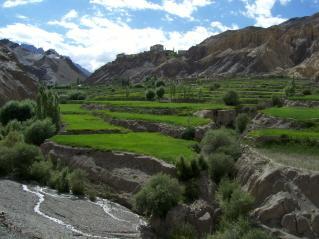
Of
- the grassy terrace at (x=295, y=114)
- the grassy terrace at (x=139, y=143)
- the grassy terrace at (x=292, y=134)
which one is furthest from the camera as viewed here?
the grassy terrace at (x=295, y=114)

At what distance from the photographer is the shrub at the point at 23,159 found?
48.8 meters

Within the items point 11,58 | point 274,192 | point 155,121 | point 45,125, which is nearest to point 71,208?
point 274,192

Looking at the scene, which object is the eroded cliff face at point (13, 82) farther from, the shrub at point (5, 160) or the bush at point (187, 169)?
the bush at point (187, 169)

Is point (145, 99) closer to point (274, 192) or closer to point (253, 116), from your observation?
point (253, 116)

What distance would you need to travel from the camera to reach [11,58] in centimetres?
12469

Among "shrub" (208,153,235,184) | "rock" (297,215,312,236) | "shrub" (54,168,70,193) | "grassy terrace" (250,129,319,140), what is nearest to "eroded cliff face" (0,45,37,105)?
"shrub" (54,168,70,193)

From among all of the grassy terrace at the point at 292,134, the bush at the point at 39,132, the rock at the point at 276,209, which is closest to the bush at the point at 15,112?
the bush at the point at 39,132

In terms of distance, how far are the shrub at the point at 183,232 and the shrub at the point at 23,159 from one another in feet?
63.7

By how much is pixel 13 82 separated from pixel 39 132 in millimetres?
50040

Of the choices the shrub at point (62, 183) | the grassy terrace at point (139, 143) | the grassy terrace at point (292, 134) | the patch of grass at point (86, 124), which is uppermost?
the grassy terrace at point (292, 134)

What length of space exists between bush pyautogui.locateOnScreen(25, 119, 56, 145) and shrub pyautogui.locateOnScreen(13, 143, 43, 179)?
1044cm

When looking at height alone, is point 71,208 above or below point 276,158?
below

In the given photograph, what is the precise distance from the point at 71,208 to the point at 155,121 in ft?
98.5

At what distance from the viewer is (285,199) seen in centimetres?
3222
